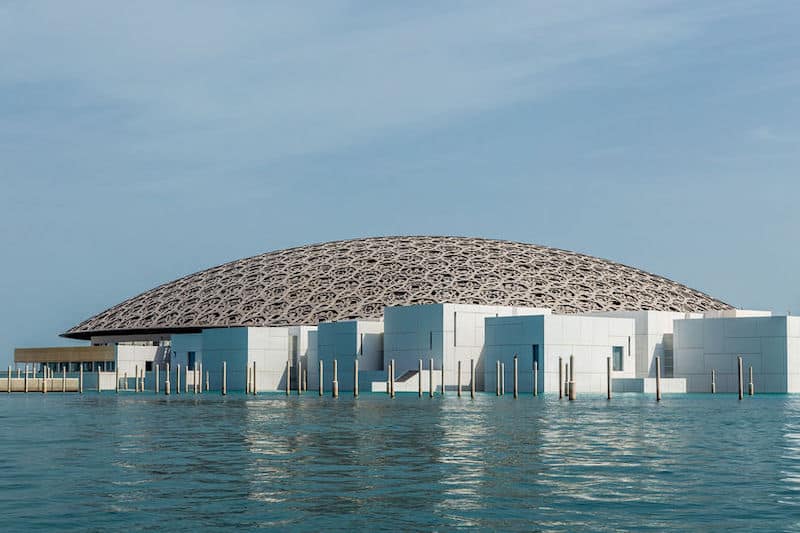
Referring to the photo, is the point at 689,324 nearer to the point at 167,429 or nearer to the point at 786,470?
the point at 167,429

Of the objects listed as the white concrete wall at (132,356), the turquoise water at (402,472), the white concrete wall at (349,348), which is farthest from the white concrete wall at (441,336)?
the white concrete wall at (132,356)

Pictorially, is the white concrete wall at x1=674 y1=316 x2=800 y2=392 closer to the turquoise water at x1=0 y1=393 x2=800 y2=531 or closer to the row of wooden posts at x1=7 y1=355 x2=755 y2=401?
the row of wooden posts at x1=7 y1=355 x2=755 y2=401

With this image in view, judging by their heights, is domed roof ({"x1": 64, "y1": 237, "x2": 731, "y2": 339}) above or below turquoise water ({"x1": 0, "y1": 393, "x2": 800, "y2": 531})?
above

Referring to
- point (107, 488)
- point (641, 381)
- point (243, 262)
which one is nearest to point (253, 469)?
point (107, 488)

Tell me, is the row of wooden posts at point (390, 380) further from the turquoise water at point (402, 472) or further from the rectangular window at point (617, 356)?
the turquoise water at point (402, 472)

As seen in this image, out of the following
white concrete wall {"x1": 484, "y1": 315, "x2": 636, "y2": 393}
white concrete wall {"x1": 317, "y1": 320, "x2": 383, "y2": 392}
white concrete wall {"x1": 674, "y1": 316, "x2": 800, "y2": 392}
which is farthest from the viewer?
white concrete wall {"x1": 317, "y1": 320, "x2": 383, "y2": 392}

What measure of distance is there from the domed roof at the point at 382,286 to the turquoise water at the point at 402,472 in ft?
Result: 162

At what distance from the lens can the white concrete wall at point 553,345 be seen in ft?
247

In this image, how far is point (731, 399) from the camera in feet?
228

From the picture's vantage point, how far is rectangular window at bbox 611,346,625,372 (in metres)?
79.5

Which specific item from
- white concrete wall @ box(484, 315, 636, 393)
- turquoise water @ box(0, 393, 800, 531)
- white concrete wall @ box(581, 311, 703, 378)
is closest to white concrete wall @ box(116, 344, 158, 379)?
white concrete wall @ box(484, 315, 636, 393)

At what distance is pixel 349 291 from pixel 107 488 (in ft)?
255

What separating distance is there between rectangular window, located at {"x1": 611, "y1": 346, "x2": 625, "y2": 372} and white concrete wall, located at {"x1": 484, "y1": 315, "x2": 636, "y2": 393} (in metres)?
0.25

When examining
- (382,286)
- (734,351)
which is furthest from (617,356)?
(382,286)
